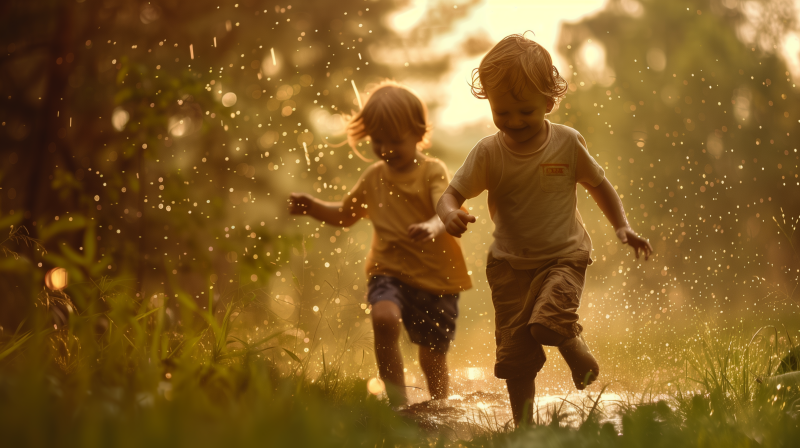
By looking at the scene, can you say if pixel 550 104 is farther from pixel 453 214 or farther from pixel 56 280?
pixel 56 280

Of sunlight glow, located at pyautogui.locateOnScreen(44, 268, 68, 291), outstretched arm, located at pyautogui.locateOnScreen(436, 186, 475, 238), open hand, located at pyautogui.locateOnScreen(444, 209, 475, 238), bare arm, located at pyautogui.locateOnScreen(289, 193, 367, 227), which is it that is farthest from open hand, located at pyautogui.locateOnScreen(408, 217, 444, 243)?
sunlight glow, located at pyautogui.locateOnScreen(44, 268, 68, 291)

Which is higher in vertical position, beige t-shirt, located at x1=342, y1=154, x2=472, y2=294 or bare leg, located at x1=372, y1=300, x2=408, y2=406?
beige t-shirt, located at x1=342, y1=154, x2=472, y2=294

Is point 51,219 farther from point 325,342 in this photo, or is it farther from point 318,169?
point 318,169

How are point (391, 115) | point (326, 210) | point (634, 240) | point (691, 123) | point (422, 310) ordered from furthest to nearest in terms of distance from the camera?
1. point (691, 123)
2. point (326, 210)
3. point (422, 310)
4. point (391, 115)
5. point (634, 240)

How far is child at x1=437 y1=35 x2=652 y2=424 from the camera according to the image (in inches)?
112

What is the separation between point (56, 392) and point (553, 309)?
6.17ft

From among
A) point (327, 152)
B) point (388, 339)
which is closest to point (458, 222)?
point (388, 339)

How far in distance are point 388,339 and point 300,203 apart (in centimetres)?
108

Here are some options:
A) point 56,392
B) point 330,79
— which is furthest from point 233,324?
point 330,79

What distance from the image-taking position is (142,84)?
161 inches

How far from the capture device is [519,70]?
2822mm

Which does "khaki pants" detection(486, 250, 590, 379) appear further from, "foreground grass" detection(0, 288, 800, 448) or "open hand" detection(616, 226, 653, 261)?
"foreground grass" detection(0, 288, 800, 448)

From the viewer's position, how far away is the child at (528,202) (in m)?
2.83

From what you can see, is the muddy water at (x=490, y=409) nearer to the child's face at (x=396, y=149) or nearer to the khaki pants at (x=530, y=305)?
the khaki pants at (x=530, y=305)
